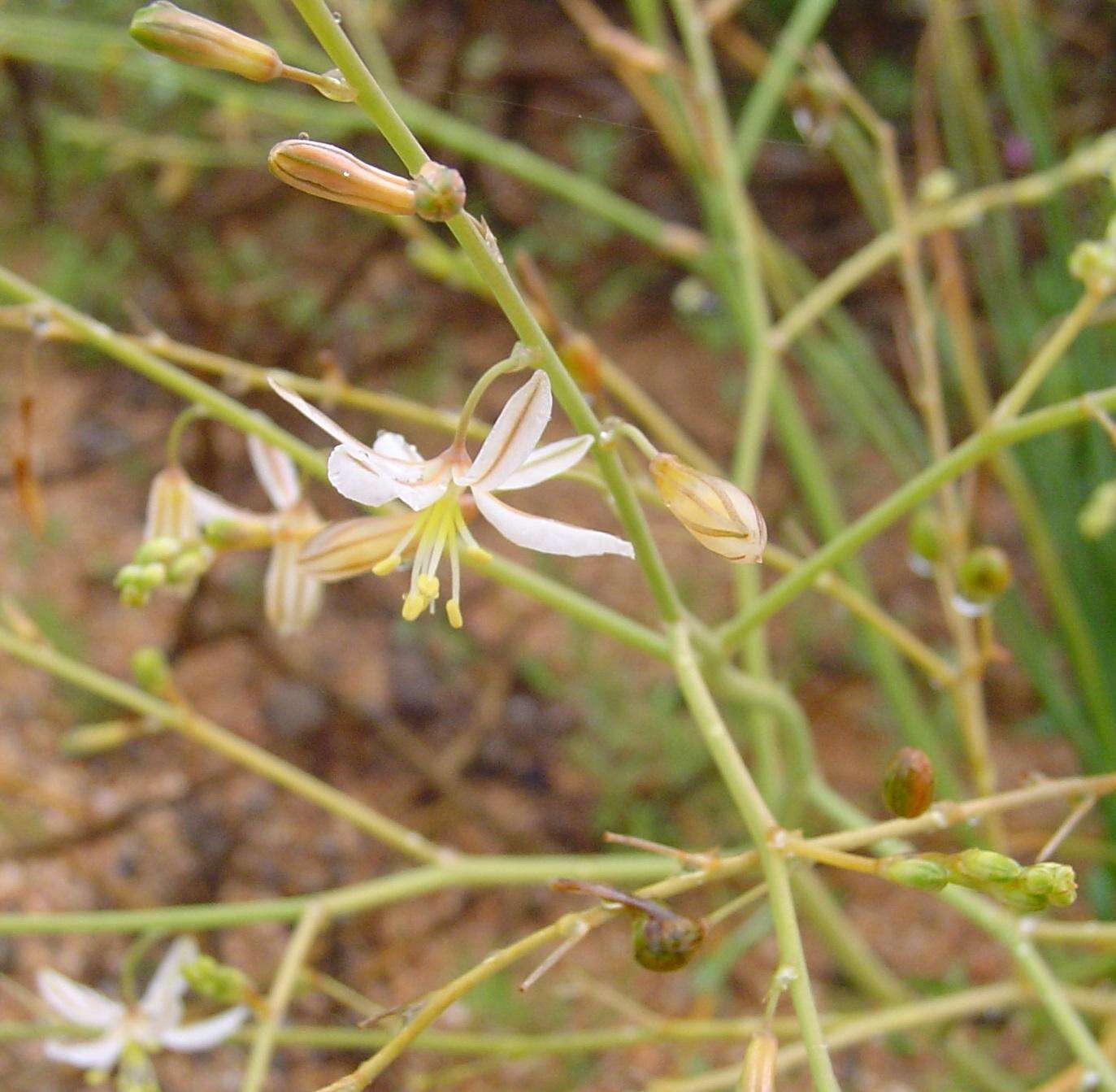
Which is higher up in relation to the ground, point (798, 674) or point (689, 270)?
point (689, 270)

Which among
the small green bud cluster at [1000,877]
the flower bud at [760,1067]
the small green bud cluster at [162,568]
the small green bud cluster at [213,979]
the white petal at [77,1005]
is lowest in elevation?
the white petal at [77,1005]

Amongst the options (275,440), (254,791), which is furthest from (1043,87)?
(254,791)

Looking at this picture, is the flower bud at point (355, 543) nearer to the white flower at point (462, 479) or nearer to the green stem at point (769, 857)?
the white flower at point (462, 479)

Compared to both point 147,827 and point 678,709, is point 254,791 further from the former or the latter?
point 678,709

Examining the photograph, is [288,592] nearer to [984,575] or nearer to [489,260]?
[489,260]

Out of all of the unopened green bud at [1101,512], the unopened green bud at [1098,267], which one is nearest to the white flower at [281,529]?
the unopened green bud at [1098,267]

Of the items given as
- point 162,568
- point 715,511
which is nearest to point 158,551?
point 162,568
